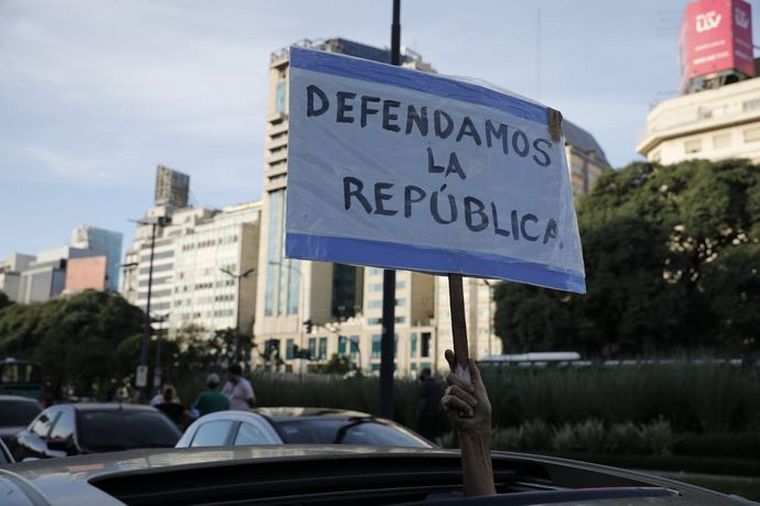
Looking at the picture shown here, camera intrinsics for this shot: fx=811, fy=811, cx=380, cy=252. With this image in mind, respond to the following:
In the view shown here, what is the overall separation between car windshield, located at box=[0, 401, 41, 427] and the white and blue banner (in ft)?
40.9

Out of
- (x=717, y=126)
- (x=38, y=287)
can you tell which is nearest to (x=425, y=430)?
(x=717, y=126)

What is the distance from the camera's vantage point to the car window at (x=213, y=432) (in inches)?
287

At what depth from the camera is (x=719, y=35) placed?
239 feet

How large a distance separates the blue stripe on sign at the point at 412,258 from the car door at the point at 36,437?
794 cm

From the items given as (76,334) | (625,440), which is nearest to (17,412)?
(625,440)

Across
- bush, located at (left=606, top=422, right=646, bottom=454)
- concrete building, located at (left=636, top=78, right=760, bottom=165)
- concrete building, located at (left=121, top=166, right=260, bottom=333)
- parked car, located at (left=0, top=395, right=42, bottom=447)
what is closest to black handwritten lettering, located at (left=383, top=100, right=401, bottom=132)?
parked car, located at (left=0, top=395, right=42, bottom=447)

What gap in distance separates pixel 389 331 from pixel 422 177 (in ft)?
32.3

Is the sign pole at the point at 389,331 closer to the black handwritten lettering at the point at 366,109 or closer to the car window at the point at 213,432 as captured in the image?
the car window at the point at 213,432

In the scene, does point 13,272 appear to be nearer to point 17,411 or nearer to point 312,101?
point 17,411

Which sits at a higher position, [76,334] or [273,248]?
[273,248]

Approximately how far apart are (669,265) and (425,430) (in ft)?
91.7

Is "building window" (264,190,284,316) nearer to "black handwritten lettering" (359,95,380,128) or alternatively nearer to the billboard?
the billboard

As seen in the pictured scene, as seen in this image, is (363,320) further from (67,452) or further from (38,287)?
(67,452)

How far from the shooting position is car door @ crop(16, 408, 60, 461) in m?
9.73
